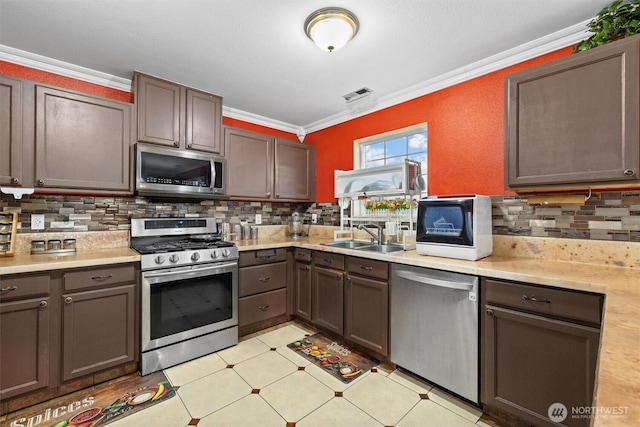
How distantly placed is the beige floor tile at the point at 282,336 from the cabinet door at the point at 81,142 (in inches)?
72.1

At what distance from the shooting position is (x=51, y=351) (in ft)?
6.18

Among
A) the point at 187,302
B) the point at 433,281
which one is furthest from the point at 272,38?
the point at 187,302

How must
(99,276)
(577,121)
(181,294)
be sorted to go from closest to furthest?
(577,121) → (99,276) → (181,294)

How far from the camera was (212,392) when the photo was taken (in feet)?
6.51

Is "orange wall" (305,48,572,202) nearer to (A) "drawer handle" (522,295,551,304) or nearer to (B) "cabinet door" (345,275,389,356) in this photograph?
(A) "drawer handle" (522,295,551,304)

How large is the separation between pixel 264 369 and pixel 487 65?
3024 millimetres

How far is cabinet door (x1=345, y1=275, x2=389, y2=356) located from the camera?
7.53 ft

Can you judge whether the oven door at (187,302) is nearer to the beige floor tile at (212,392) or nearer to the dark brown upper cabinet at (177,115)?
the beige floor tile at (212,392)

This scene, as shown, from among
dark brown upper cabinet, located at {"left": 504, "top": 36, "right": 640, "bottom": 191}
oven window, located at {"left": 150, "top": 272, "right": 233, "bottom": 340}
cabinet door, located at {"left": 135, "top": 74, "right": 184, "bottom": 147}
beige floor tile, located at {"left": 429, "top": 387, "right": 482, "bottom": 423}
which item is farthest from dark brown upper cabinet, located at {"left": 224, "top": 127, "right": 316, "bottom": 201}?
beige floor tile, located at {"left": 429, "top": 387, "right": 482, "bottom": 423}

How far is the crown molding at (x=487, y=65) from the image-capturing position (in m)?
1.97

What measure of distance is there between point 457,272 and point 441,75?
1794mm

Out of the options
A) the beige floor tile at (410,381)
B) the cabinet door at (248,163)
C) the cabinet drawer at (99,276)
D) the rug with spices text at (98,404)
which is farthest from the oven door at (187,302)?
the beige floor tile at (410,381)

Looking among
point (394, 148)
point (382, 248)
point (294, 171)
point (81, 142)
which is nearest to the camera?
point (81, 142)

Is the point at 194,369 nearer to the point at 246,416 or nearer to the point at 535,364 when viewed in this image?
the point at 246,416
